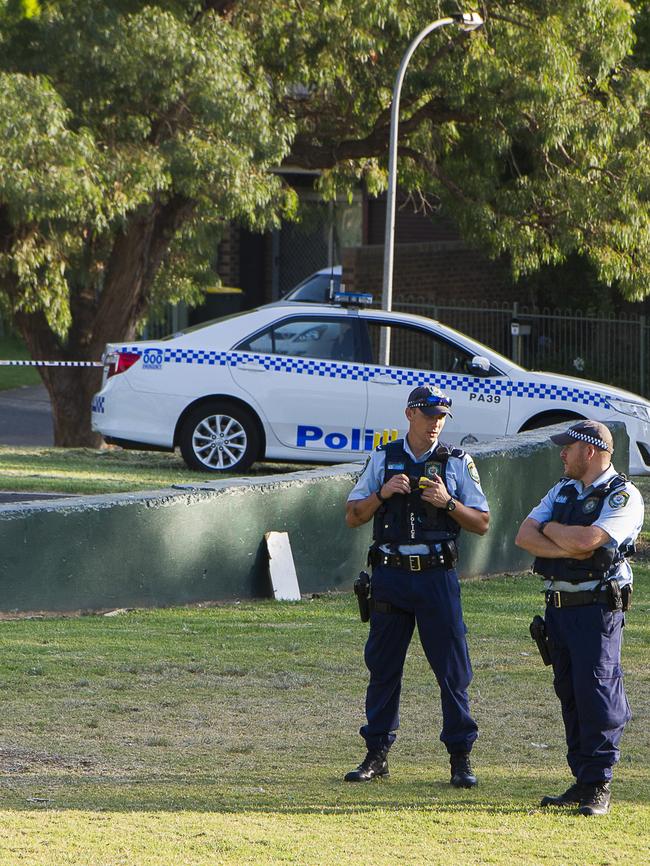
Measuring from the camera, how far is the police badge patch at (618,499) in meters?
5.36

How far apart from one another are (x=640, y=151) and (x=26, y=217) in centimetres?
752

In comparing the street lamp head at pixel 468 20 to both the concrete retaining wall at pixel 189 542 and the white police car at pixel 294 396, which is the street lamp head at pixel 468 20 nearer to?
the white police car at pixel 294 396

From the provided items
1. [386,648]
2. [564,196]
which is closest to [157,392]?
[564,196]

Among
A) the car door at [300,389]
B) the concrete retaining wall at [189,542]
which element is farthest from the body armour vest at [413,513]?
the car door at [300,389]

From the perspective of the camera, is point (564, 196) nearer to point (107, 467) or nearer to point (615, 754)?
point (107, 467)

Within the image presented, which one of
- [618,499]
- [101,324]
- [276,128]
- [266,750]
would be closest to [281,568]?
[266,750]

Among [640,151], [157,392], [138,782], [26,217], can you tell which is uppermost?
[640,151]

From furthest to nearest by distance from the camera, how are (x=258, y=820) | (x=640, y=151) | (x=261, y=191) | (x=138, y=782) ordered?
1. (x=640, y=151)
2. (x=261, y=191)
3. (x=138, y=782)
4. (x=258, y=820)

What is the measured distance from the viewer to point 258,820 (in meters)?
5.14

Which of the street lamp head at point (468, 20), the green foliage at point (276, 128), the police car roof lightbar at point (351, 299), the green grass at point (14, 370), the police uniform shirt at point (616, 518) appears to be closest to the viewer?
the police uniform shirt at point (616, 518)

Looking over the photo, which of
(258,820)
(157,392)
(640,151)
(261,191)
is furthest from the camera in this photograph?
(640,151)

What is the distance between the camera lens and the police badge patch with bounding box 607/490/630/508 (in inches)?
211

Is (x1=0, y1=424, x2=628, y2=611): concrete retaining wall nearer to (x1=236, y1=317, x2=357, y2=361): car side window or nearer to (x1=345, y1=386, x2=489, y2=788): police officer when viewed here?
(x1=345, y1=386, x2=489, y2=788): police officer

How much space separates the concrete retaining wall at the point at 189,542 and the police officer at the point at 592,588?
371 centimetres
